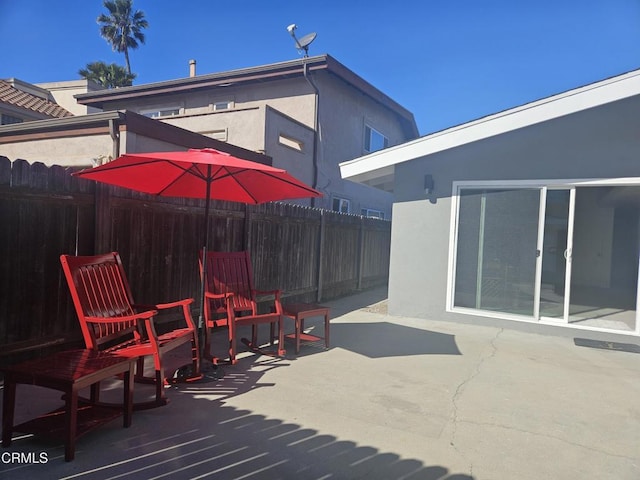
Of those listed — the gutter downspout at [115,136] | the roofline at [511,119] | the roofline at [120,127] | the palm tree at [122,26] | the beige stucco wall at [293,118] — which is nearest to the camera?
the roofline at [511,119]

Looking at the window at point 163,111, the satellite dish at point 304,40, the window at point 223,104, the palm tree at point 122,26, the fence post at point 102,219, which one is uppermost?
the palm tree at point 122,26

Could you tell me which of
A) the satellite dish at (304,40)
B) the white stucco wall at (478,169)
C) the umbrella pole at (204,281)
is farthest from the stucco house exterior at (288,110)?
the umbrella pole at (204,281)

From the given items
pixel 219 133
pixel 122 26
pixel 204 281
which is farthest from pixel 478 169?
pixel 122 26

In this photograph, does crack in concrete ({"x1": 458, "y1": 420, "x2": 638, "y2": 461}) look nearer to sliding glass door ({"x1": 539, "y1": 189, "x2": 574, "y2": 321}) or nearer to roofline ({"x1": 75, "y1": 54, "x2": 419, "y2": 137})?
sliding glass door ({"x1": 539, "y1": 189, "x2": 574, "y2": 321})

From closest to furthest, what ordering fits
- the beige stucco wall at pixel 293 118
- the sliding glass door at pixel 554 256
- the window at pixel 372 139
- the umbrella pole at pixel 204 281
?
the umbrella pole at pixel 204 281 < the sliding glass door at pixel 554 256 < the beige stucco wall at pixel 293 118 < the window at pixel 372 139

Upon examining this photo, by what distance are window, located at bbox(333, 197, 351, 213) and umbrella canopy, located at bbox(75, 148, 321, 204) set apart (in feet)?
28.9

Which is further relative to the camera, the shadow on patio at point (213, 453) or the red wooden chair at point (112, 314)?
the red wooden chair at point (112, 314)

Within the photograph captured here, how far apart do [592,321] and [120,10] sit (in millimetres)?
38769

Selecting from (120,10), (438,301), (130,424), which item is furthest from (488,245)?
(120,10)

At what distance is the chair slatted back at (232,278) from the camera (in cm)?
489

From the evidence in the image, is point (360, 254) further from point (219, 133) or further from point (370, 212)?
point (370, 212)

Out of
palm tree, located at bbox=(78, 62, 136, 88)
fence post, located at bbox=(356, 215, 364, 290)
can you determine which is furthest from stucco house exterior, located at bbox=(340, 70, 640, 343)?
palm tree, located at bbox=(78, 62, 136, 88)

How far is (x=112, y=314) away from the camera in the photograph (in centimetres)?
364

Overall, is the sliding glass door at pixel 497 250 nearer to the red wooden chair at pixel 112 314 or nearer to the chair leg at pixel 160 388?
the red wooden chair at pixel 112 314
